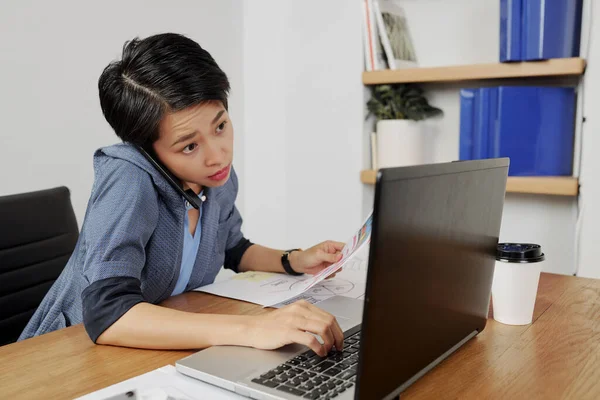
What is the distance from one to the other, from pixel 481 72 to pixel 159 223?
143cm

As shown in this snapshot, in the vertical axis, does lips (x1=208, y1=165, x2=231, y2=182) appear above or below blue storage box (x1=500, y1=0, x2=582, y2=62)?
below

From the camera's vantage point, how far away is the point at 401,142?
2252 mm

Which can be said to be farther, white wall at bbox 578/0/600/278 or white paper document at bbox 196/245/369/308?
white wall at bbox 578/0/600/278

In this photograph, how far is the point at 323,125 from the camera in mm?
2508

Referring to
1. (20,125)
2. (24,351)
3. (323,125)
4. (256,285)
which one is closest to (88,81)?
(20,125)

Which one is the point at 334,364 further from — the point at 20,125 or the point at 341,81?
the point at 341,81

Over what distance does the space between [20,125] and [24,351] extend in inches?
47.7

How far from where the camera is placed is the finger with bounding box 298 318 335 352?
2.50 feet

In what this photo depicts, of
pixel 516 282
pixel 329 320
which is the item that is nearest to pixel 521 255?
pixel 516 282

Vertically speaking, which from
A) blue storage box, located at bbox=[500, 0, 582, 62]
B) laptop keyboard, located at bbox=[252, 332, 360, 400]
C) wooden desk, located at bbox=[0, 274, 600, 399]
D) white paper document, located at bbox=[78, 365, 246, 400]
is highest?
blue storage box, located at bbox=[500, 0, 582, 62]

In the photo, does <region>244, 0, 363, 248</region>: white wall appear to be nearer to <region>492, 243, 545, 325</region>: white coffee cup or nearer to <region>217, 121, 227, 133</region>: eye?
<region>217, 121, 227, 133</region>: eye

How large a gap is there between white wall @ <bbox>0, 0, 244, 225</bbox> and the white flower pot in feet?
3.34

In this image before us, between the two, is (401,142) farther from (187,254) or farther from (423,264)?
(423,264)

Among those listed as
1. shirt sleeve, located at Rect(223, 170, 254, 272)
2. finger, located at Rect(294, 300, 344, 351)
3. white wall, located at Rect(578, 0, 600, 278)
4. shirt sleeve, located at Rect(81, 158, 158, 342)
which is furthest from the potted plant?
finger, located at Rect(294, 300, 344, 351)
